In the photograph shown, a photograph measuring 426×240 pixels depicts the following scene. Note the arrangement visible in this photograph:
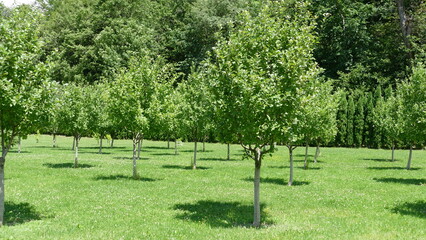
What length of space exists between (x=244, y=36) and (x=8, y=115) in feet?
27.1

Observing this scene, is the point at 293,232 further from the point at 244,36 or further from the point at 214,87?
the point at 244,36

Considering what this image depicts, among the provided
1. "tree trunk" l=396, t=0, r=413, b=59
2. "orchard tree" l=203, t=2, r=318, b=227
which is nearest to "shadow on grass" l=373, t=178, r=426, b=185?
"orchard tree" l=203, t=2, r=318, b=227

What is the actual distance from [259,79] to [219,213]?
570 cm

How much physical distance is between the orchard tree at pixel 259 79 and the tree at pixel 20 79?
5.72 m

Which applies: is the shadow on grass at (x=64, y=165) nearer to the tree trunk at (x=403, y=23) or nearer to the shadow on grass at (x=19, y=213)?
the shadow on grass at (x=19, y=213)

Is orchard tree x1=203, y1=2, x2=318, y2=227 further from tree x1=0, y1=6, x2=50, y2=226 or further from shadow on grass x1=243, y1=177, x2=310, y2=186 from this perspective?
shadow on grass x1=243, y1=177, x2=310, y2=186

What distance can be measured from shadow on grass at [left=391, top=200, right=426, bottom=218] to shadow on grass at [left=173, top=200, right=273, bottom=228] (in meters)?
5.55

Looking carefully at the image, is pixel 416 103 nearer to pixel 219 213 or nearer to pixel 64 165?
pixel 219 213

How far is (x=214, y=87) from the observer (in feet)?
45.6

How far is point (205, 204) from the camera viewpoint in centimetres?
1680

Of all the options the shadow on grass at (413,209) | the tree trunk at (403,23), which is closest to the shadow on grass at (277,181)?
the shadow on grass at (413,209)

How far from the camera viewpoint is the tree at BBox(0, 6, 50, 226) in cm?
1210

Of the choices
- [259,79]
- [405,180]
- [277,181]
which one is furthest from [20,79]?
[405,180]

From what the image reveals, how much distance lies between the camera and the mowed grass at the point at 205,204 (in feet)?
41.0
